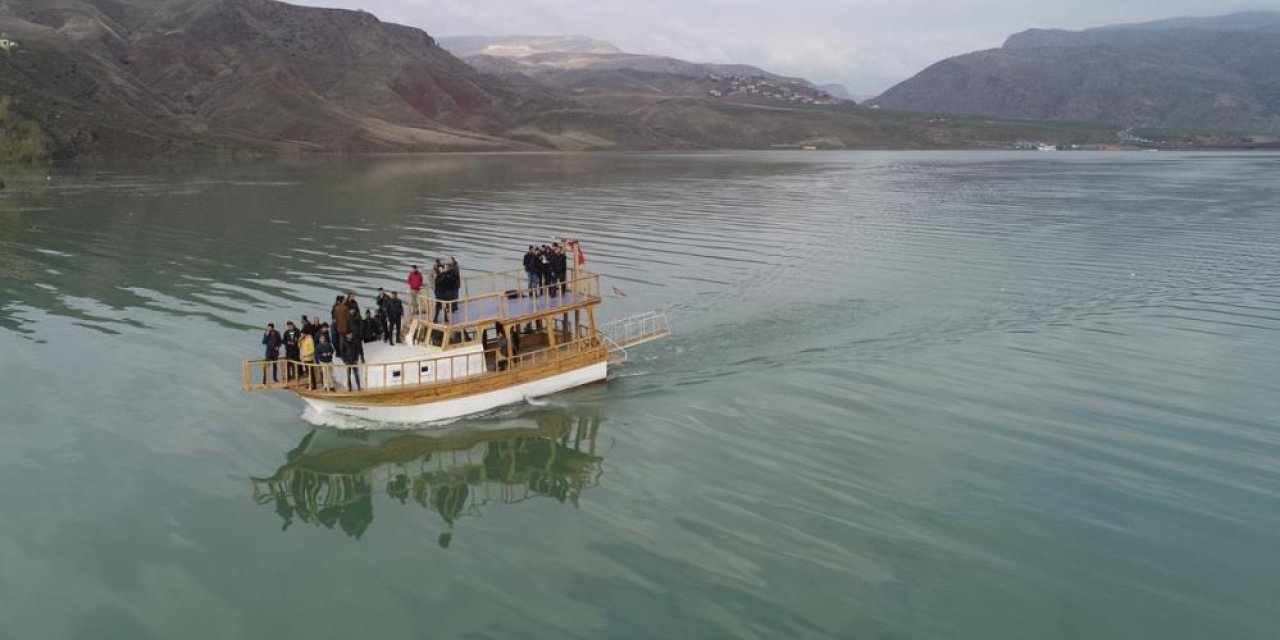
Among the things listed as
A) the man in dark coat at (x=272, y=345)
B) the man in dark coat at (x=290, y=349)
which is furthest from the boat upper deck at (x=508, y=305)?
the man in dark coat at (x=272, y=345)

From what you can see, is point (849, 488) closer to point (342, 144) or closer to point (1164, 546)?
point (1164, 546)

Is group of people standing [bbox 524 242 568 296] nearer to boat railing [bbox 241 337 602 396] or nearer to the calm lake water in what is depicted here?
boat railing [bbox 241 337 602 396]

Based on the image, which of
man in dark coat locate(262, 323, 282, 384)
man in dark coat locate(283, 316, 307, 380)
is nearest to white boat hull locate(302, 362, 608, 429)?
man in dark coat locate(283, 316, 307, 380)

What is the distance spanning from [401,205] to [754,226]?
30.0m

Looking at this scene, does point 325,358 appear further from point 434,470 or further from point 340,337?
point 434,470

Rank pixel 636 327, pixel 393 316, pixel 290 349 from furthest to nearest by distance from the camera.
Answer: pixel 636 327, pixel 393 316, pixel 290 349

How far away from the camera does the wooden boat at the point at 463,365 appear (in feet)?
75.7

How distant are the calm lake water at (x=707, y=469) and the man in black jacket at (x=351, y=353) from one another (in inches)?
66.3

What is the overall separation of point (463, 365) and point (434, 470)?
4.09 m

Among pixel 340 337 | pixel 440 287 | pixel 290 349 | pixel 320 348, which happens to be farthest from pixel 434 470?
pixel 440 287

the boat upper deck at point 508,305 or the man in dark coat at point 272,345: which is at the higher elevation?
the boat upper deck at point 508,305

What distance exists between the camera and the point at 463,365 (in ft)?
80.0

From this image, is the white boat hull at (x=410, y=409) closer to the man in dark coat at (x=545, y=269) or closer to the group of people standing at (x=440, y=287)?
the group of people standing at (x=440, y=287)

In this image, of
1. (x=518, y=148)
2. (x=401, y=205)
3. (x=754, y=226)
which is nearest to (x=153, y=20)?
(x=518, y=148)
